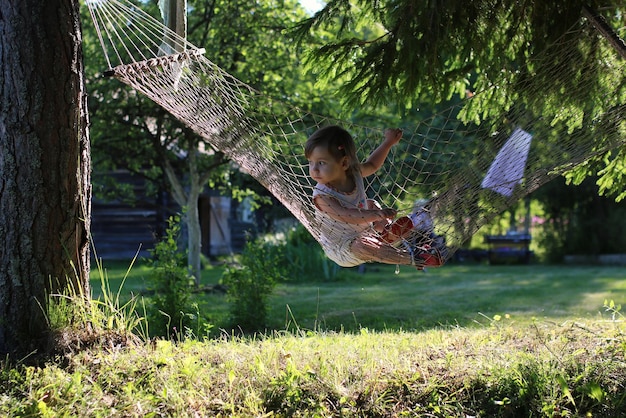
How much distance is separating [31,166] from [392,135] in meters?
1.55

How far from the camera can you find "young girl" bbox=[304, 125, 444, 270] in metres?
2.72

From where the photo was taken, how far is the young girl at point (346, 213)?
2.72 metres

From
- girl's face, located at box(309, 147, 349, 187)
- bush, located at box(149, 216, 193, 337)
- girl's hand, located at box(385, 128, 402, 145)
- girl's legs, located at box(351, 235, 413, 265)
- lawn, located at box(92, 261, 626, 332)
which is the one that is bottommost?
lawn, located at box(92, 261, 626, 332)

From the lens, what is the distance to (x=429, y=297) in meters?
7.29

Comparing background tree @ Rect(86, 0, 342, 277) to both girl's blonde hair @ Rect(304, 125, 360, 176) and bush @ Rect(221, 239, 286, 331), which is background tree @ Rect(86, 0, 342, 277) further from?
girl's blonde hair @ Rect(304, 125, 360, 176)

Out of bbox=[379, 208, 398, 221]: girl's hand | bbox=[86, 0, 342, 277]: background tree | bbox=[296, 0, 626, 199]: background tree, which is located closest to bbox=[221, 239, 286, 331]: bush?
bbox=[86, 0, 342, 277]: background tree

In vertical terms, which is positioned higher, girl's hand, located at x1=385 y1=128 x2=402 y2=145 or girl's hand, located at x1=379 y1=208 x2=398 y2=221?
girl's hand, located at x1=385 y1=128 x2=402 y2=145

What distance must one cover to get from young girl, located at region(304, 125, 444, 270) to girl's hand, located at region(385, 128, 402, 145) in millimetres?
210

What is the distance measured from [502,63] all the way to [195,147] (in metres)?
4.08

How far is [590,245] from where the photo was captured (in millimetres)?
11781

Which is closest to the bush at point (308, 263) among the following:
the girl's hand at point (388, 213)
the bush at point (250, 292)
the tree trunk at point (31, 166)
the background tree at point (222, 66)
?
the background tree at point (222, 66)

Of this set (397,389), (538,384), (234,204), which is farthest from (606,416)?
(234,204)

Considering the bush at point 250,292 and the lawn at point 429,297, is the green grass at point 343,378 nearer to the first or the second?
the lawn at point 429,297

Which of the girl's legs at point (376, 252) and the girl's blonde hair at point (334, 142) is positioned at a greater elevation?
the girl's blonde hair at point (334, 142)
